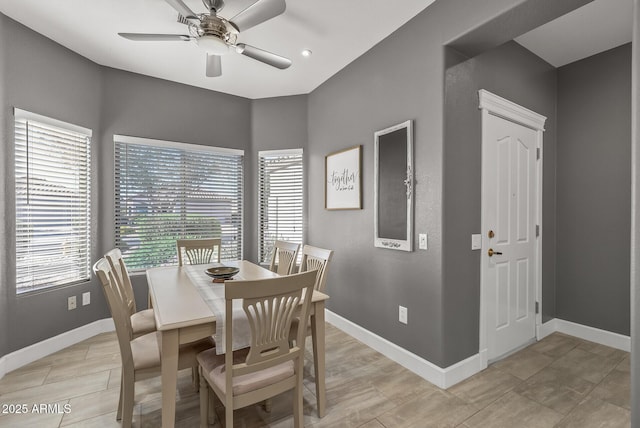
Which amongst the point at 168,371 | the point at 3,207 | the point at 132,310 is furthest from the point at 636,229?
the point at 3,207

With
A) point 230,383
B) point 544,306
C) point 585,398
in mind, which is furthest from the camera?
point 544,306

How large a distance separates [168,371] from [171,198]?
8.63 feet

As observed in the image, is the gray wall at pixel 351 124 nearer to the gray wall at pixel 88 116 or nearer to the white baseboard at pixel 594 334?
the gray wall at pixel 88 116

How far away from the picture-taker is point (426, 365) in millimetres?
2285

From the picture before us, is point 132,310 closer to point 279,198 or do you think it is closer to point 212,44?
point 212,44

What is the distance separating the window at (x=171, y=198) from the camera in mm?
3373

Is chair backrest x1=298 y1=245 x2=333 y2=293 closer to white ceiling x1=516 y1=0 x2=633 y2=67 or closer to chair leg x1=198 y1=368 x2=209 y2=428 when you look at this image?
chair leg x1=198 y1=368 x2=209 y2=428

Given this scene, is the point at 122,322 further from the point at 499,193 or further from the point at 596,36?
the point at 596,36

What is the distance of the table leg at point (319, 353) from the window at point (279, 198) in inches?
85.4

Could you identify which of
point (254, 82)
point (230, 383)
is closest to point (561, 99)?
point (254, 82)

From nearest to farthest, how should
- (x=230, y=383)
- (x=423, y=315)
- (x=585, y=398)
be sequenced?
(x=230, y=383) < (x=585, y=398) < (x=423, y=315)

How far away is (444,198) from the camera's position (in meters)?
2.20

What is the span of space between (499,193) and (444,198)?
30.5 inches

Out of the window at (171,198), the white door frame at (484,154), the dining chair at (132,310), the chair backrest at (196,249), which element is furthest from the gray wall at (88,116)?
the white door frame at (484,154)
